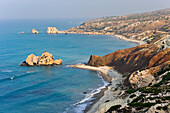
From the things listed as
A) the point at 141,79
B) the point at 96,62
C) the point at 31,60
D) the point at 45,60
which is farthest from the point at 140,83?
the point at 31,60

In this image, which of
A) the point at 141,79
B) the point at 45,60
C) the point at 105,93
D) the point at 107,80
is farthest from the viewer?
the point at 45,60

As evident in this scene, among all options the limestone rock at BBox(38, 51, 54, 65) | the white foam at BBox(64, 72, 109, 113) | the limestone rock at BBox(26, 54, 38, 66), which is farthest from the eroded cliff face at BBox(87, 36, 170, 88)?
the limestone rock at BBox(26, 54, 38, 66)

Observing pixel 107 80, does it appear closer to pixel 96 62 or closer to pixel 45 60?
pixel 96 62

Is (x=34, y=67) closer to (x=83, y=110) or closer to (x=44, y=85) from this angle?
(x=44, y=85)

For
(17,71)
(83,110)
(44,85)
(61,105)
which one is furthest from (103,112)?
(17,71)

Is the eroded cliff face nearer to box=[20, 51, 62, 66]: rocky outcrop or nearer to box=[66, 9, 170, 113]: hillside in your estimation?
box=[66, 9, 170, 113]: hillside
